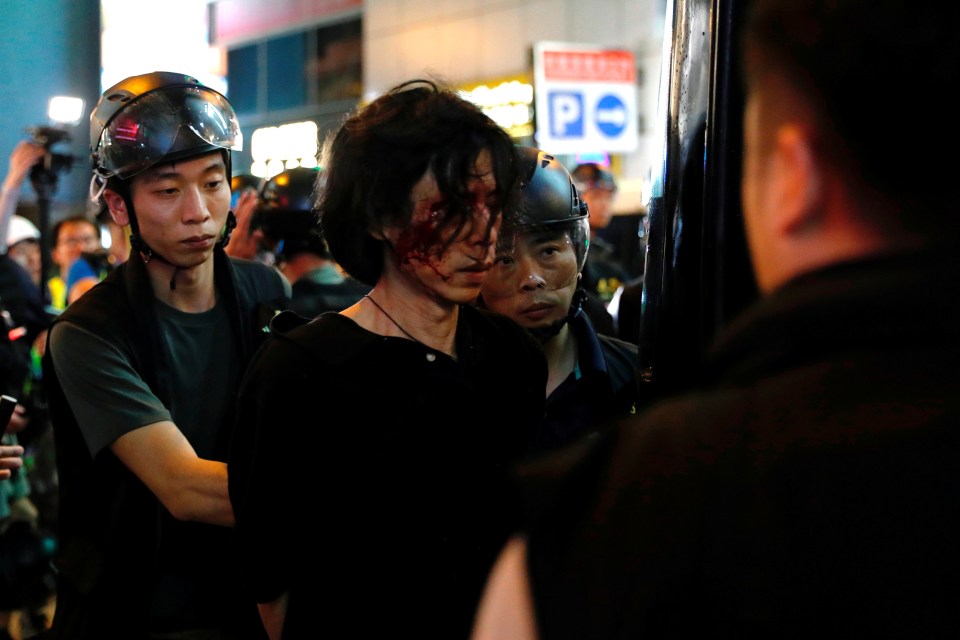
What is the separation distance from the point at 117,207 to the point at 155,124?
0.87ft

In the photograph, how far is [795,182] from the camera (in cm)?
76

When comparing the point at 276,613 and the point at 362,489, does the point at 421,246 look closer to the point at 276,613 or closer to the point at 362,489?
the point at 362,489

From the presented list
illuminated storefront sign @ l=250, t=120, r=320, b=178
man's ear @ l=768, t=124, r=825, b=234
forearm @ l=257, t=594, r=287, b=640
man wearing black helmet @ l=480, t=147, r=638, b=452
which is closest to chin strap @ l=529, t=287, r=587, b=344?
man wearing black helmet @ l=480, t=147, r=638, b=452

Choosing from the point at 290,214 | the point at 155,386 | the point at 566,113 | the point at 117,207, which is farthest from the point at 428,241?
the point at 566,113

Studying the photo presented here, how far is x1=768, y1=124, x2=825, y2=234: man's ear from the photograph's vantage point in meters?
0.75

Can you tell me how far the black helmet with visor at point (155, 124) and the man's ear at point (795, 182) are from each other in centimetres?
210

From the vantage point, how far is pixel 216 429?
2.59m

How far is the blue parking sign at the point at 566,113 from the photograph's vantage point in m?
13.1

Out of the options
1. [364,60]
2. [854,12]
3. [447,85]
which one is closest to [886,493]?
[854,12]

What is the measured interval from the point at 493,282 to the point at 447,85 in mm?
802

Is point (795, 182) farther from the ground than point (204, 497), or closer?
farther from the ground

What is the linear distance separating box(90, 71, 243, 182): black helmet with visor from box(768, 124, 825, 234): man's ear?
2.10m

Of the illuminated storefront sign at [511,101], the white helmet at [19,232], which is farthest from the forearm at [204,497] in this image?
the illuminated storefront sign at [511,101]

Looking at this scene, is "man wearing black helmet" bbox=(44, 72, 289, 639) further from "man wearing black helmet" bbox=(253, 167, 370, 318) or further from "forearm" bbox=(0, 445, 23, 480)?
"man wearing black helmet" bbox=(253, 167, 370, 318)
